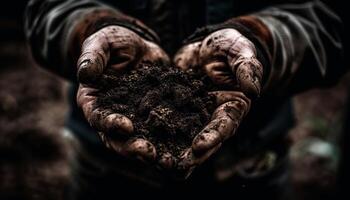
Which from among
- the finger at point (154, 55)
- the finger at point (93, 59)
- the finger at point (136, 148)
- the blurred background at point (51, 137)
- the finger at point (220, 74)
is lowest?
the blurred background at point (51, 137)

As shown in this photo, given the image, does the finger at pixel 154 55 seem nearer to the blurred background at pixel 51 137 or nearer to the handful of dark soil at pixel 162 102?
the handful of dark soil at pixel 162 102

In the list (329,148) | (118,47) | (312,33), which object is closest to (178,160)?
(118,47)

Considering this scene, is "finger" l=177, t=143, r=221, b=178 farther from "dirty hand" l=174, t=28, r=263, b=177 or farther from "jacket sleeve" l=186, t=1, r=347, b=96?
"jacket sleeve" l=186, t=1, r=347, b=96

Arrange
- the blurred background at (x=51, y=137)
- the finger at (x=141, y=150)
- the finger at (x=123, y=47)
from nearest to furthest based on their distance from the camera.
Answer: the finger at (x=141, y=150) → the finger at (x=123, y=47) → the blurred background at (x=51, y=137)

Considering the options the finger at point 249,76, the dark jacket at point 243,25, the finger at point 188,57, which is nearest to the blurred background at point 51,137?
the dark jacket at point 243,25

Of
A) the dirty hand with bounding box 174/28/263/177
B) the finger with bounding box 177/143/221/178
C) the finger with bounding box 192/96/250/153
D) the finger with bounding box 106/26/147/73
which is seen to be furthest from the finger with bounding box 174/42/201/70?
the finger with bounding box 177/143/221/178

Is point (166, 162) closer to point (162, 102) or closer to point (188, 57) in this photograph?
point (162, 102)

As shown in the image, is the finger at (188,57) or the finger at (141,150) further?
the finger at (188,57)

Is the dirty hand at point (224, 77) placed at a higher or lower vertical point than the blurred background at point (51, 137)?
higher
